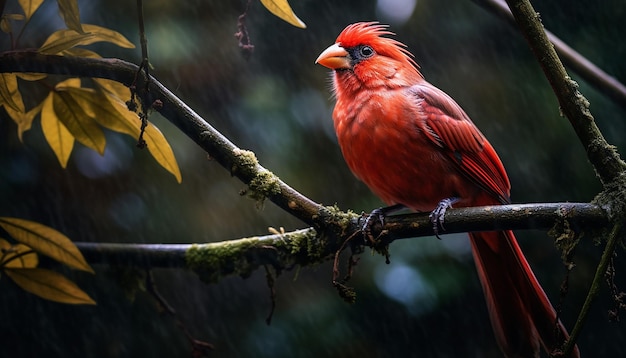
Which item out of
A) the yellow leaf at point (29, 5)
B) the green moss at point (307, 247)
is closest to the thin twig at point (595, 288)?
the green moss at point (307, 247)

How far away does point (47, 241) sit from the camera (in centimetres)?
132

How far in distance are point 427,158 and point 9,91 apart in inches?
33.1

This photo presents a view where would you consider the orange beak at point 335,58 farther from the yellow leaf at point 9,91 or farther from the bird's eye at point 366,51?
the yellow leaf at point 9,91

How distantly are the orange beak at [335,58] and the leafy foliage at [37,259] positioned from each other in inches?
27.2

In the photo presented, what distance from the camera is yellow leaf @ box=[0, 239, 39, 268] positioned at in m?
1.37

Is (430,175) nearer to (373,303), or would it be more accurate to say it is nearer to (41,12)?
(373,303)

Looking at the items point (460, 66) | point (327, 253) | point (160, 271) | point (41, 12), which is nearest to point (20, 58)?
point (327, 253)

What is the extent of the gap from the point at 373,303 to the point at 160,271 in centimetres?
79

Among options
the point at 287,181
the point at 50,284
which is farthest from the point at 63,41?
the point at 287,181

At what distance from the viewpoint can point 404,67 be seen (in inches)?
62.6

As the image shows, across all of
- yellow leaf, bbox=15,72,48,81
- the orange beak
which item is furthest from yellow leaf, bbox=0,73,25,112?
the orange beak

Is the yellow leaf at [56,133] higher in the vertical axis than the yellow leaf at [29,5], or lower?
lower

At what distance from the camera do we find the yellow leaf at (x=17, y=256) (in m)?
1.37

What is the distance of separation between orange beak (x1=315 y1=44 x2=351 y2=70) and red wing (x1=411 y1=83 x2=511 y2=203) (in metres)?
0.17
